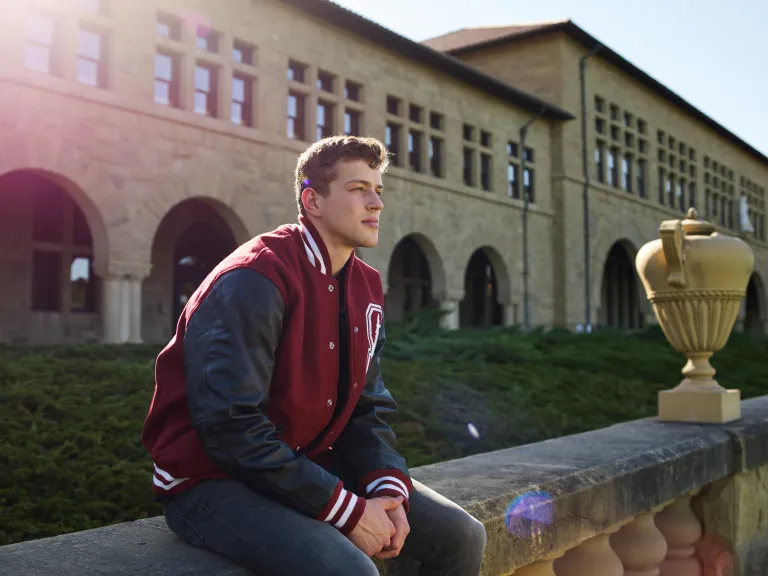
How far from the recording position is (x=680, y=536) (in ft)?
11.5

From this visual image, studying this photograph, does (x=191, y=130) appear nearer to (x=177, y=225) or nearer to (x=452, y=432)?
(x=177, y=225)

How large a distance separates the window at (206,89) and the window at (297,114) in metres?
2.14

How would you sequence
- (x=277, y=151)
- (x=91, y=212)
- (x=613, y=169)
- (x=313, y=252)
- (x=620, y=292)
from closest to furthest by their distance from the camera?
(x=313, y=252) < (x=91, y=212) < (x=277, y=151) < (x=613, y=169) < (x=620, y=292)

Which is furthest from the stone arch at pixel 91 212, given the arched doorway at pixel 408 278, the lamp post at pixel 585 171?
the lamp post at pixel 585 171

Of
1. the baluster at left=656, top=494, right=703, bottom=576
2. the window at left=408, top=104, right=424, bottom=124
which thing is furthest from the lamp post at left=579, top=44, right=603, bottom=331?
the baluster at left=656, top=494, right=703, bottom=576

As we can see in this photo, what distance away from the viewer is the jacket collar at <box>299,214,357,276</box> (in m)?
2.12

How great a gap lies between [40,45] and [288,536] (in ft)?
44.6

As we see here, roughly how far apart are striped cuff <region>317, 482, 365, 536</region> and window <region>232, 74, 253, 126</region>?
50.5 ft

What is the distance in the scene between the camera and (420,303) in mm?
25875

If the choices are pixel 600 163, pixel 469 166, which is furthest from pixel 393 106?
pixel 600 163

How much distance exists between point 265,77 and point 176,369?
15.7 meters

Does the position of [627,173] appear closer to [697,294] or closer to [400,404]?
[400,404]

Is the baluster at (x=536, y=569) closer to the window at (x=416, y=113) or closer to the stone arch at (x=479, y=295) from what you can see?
the window at (x=416, y=113)

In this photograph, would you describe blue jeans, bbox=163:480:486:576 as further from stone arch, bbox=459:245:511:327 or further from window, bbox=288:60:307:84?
stone arch, bbox=459:245:511:327
